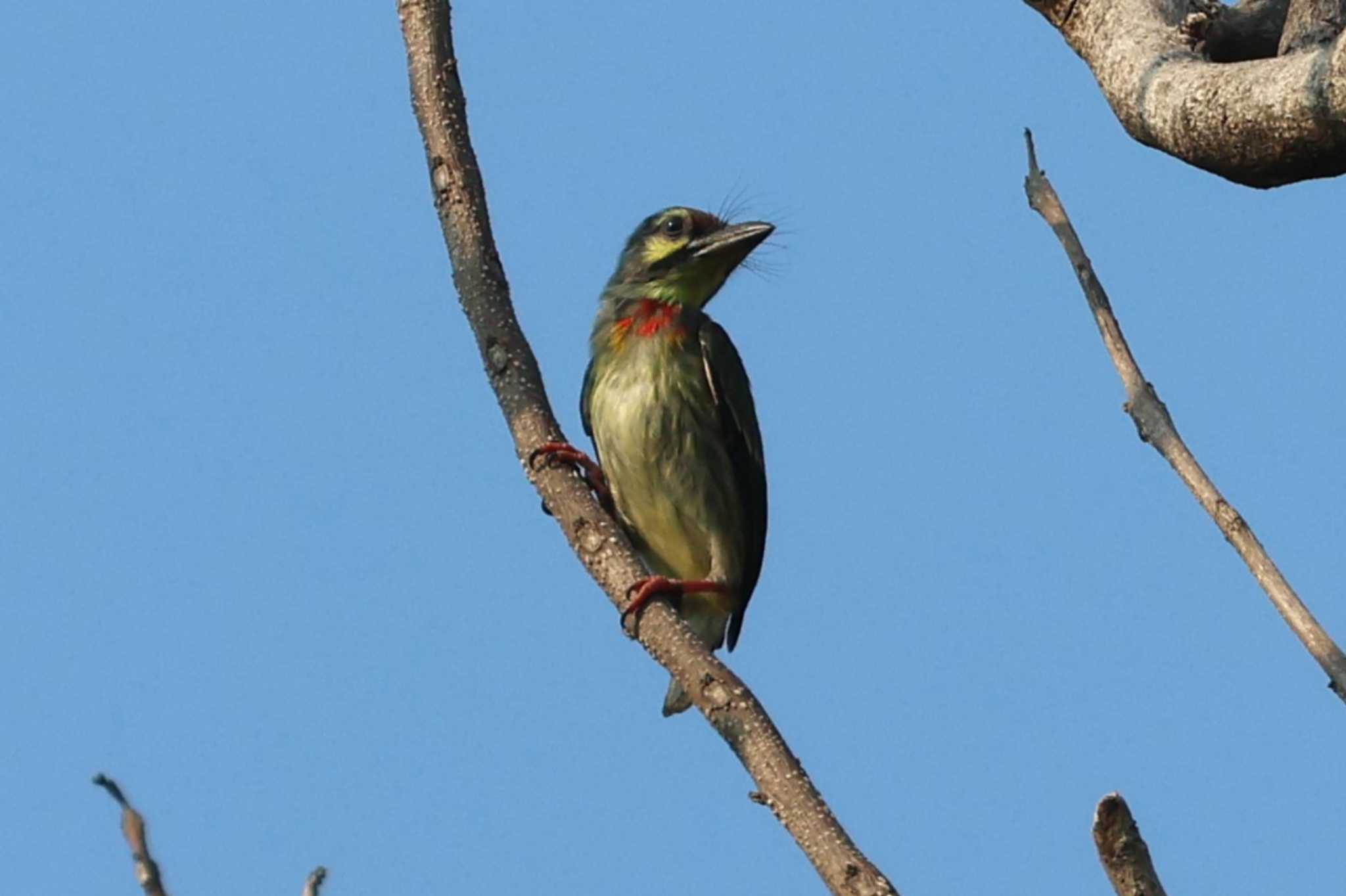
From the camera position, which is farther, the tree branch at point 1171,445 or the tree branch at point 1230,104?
the tree branch at point 1230,104

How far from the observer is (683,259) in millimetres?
6871

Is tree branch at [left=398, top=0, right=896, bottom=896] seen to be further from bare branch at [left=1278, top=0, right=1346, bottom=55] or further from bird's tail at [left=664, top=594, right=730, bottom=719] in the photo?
bird's tail at [left=664, top=594, right=730, bottom=719]

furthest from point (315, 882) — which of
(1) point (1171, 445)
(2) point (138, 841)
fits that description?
(1) point (1171, 445)

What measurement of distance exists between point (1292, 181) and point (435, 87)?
7.27 feet

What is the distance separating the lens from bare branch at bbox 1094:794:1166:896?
2.58 m

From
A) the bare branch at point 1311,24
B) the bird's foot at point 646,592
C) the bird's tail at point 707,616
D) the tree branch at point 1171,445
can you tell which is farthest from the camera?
the bird's tail at point 707,616

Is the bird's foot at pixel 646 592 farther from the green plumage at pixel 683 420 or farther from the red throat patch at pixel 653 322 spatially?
the red throat patch at pixel 653 322

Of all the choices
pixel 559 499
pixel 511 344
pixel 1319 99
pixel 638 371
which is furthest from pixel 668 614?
pixel 638 371

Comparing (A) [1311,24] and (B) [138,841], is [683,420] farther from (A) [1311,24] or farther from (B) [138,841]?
(B) [138,841]

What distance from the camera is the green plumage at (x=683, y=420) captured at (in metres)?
6.55

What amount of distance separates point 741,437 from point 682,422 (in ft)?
0.89

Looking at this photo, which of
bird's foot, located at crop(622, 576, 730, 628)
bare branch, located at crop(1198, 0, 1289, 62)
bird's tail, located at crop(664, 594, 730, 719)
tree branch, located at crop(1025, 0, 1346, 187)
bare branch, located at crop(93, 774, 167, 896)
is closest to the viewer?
bare branch, located at crop(93, 774, 167, 896)

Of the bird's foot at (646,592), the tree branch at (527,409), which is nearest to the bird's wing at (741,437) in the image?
the tree branch at (527,409)

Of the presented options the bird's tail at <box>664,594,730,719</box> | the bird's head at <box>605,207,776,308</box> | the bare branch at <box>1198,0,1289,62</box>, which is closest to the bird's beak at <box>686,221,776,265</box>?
the bird's head at <box>605,207,776,308</box>
